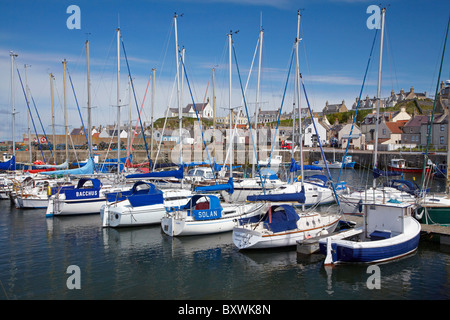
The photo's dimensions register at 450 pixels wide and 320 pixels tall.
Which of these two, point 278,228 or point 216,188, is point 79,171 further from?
point 278,228

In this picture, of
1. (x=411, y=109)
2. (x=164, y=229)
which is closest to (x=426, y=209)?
(x=164, y=229)

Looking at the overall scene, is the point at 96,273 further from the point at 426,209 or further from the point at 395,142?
the point at 395,142

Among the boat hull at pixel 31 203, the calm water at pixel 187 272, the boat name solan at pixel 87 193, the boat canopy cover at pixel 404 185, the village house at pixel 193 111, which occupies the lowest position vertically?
the calm water at pixel 187 272

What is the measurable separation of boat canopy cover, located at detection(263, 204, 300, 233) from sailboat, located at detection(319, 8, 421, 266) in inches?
91.0

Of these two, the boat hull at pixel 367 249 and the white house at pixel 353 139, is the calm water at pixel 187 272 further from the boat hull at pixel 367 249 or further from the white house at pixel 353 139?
the white house at pixel 353 139

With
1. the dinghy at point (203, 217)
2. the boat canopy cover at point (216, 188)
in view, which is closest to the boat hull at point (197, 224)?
the dinghy at point (203, 217)

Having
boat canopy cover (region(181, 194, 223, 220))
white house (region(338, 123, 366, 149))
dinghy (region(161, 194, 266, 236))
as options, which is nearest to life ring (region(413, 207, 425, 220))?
dinghy (region(161, 194, 266, 236))

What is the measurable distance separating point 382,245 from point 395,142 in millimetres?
73751

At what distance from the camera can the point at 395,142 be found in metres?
83.6

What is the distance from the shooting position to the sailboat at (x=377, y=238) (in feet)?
56.6

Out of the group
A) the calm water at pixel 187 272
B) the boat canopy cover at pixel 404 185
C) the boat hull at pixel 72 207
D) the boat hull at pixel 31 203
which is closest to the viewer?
the calm water at pixel 187 272

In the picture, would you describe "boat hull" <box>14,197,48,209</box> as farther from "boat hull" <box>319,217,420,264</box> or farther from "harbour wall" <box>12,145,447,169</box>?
"harbour wall" <box>12,145,447,169</box>

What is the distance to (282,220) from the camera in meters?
20.3

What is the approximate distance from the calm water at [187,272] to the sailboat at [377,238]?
1.68 feet
